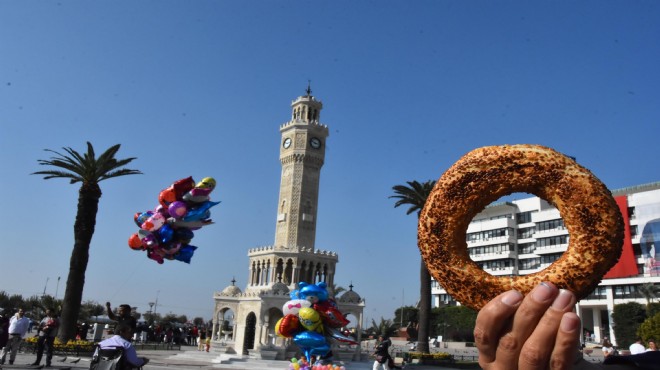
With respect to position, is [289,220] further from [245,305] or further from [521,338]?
[521,338]

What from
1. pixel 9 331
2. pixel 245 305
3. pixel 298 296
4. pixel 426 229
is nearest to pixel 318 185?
pixel 245 305

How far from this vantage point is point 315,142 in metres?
51.7

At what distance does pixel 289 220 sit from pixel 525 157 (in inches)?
1806

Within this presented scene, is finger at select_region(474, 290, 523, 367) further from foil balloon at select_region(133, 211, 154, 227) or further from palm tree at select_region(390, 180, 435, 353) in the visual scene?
palm tree at select_region(390, 180, 435, 353)

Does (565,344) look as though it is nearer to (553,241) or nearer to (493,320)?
(493,320)

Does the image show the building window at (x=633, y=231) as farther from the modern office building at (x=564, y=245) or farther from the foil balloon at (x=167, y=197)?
the foil balloon at (x=167, y=197)

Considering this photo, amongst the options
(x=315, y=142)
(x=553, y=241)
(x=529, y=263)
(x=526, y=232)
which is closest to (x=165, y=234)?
(x=315, y=142)

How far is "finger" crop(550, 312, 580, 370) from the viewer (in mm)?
2129

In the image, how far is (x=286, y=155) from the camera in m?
51.7

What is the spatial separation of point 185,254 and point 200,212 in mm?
1478

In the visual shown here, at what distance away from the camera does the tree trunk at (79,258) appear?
24453 millimetres

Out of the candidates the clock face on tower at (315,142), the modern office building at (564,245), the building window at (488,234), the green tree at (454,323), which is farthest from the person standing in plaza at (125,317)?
the building window at (488,234)

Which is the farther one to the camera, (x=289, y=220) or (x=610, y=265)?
(x=289, y=220)

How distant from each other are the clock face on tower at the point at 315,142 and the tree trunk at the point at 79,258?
92.3 ft
